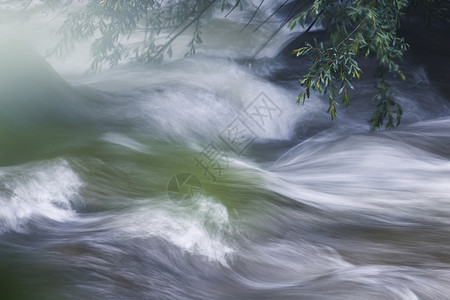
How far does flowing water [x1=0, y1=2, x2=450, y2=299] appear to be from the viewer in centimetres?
282

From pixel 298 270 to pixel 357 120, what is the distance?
4536mm

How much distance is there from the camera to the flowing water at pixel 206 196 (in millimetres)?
2816

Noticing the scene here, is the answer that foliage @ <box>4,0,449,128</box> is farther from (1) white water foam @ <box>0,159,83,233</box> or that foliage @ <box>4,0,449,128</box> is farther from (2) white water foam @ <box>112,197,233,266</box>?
(1) white water foam @ <box>0,159,83,233</box>

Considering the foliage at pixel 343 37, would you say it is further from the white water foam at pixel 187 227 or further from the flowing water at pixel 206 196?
the white water foam at pixel 187 227

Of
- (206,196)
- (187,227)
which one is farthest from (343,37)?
(187,227)

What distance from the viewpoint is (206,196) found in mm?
3859

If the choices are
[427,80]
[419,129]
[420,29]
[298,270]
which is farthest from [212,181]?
[420,29]

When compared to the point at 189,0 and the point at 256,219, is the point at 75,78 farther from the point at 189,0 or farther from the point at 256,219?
the point at 256,219

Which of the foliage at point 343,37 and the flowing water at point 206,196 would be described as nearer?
the flowing water at point 206,196
